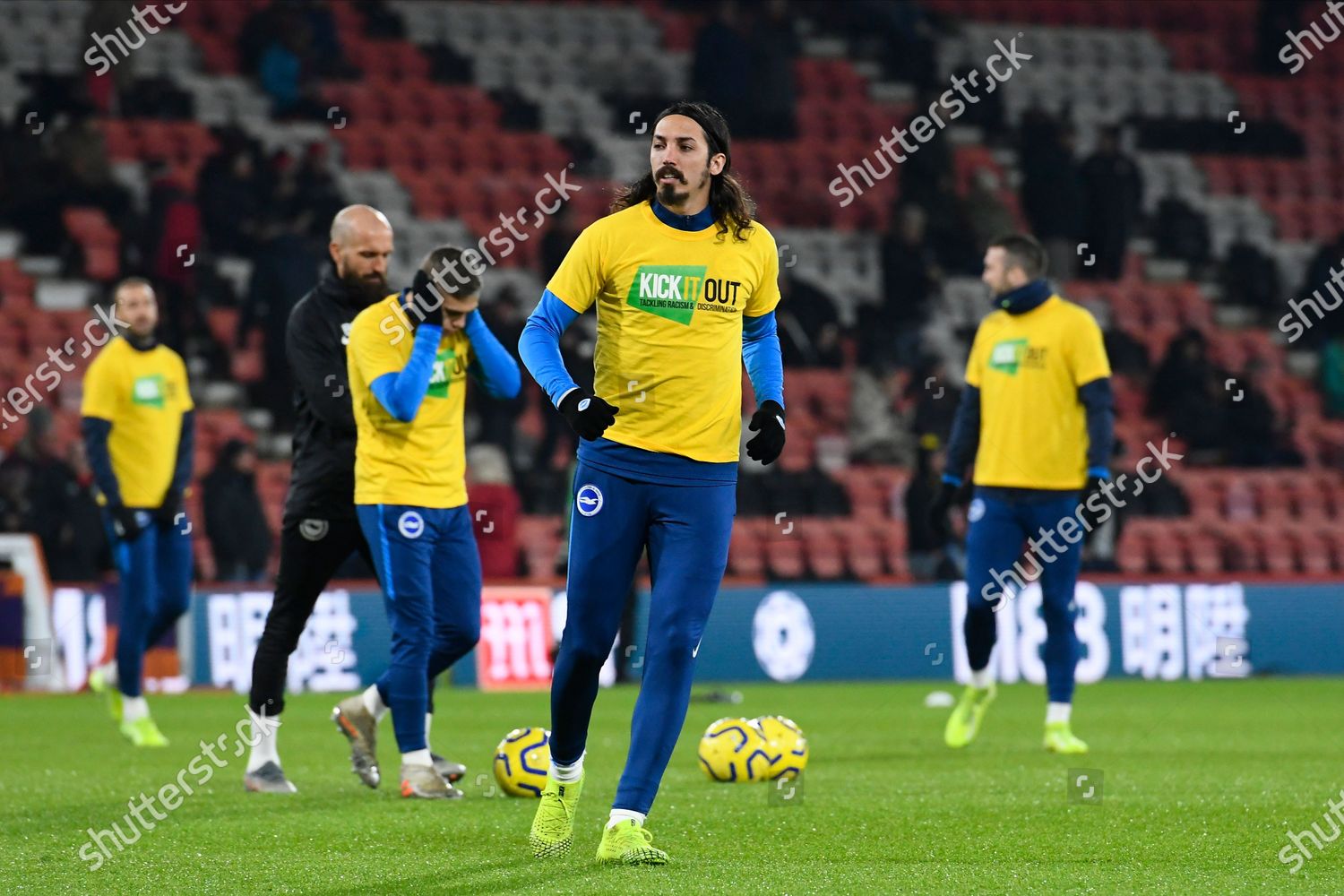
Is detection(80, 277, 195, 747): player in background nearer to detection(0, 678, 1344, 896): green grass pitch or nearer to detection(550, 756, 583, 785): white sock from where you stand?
detection(0, 678, 1344, 896): green grass pitch

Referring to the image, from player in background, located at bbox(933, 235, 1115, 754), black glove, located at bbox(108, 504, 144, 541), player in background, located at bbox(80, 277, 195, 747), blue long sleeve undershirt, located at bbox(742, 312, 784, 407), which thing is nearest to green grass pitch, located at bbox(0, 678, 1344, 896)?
player in background, located at bbox(80, 277, 195, 747)

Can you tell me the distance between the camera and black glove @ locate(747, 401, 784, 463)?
230 inches

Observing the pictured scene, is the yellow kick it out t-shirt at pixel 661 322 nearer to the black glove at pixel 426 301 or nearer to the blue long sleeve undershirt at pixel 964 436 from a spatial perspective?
the black glove at pixel 426 301

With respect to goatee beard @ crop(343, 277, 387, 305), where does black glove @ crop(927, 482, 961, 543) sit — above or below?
below

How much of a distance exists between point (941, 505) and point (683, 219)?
17.2 feet

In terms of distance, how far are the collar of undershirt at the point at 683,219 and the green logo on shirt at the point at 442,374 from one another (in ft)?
6.50

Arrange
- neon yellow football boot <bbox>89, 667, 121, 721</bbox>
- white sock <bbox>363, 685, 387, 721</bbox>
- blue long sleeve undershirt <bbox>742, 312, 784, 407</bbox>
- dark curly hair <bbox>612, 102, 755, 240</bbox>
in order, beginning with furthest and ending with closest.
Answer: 1. neon yellow football boot <bbox>89, 667, 121, 721</bbox>
2. white sock <bbox>363, 685, 387, 721</bbox>
3. blue long sleeve undershirt <bbox>742, 312, 784, 407</bbox>
4. dark curly hair <bbox>612, 102, 755, 240</bbox>

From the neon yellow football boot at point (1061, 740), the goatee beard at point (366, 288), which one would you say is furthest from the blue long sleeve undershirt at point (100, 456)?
the neon yellow football boot at point (1061, 740)

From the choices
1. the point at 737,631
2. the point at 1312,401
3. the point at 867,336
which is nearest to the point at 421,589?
the point at 737,631

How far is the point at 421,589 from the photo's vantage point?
25.1 ft

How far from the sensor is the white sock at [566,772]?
6.07 metres

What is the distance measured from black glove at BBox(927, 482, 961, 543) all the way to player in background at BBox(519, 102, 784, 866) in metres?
4.89

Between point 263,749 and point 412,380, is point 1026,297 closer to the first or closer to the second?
point 412,380

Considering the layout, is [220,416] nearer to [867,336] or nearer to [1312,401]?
[867,336]
